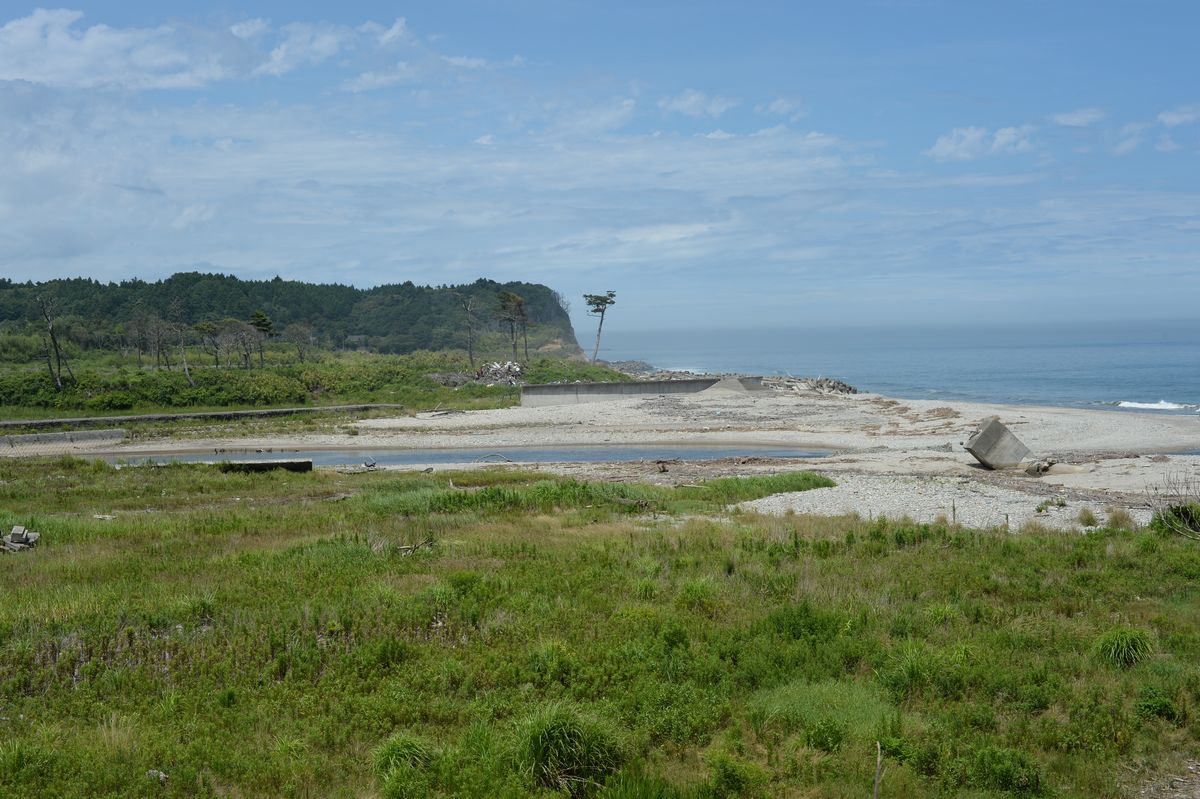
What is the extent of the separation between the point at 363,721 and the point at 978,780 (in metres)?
5.59

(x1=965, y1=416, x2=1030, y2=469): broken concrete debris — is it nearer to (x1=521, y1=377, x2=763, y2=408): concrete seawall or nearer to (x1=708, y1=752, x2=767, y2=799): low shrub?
(x1=708, y1=752, x2=767, y2=799): low shrub

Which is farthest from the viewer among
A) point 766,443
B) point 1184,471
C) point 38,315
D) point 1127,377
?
point 38,315

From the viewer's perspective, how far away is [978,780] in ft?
24.8

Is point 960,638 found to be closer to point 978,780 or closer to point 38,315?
point 978,780

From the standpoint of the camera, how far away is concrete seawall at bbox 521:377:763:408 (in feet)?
218

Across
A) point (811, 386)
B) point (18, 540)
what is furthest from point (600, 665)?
point (811, 386)

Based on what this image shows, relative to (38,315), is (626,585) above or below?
below

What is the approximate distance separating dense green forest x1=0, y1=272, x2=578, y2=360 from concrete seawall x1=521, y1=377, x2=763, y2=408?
28.9 m

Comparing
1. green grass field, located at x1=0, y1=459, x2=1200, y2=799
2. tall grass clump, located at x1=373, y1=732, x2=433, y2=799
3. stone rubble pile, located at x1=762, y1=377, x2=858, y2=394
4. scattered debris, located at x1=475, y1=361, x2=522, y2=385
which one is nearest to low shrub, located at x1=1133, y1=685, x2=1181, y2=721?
green grass field, located at x1=0, y1=459, x2=1200, y2=799

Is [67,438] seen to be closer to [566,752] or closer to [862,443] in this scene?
[862,443]

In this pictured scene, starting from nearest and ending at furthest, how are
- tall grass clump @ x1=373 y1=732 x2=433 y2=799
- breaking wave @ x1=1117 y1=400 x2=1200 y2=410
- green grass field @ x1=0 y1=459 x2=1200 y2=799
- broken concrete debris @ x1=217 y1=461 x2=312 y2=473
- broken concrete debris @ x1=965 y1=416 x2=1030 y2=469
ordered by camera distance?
tall grass clump @ x1=373 y1=732 x2=433 y2=799, green grass field @ x1=0 y1=459 x2=1200 y2=799, broken concrete debris @ x1=965 y1=416 x2=1030 y2=469, broken concrete debris @ x1=217 y1=461 x2=312 y2=473, breaking wave @ x1=1117 y1=400 x2=1200 y2=410

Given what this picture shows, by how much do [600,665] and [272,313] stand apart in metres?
135

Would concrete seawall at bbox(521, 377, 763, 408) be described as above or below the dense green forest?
below

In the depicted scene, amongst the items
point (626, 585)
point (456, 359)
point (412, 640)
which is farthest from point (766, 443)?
point (456, 359)
